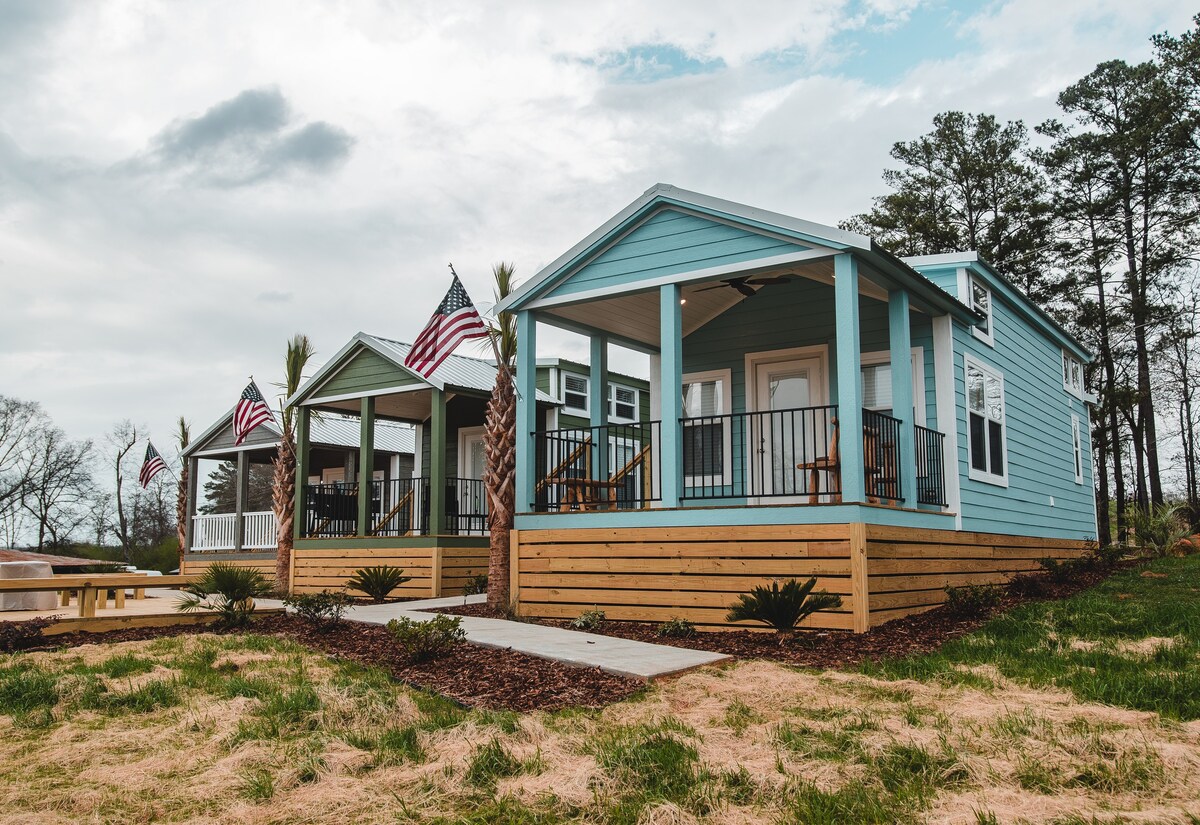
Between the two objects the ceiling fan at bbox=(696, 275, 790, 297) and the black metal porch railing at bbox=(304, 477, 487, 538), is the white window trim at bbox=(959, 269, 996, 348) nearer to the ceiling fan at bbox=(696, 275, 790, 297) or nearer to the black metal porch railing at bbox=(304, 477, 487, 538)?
the ceiling fan at bbox=(696, 275, 790, 297)

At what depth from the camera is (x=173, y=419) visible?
22.0 meters

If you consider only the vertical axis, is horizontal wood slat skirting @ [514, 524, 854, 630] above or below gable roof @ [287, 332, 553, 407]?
below

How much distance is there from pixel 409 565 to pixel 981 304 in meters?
8.50

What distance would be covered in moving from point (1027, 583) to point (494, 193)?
11054 millimetres

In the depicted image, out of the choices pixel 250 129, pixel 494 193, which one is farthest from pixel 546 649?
pixel 250 129

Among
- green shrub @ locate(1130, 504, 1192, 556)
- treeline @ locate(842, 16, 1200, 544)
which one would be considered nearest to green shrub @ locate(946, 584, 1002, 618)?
green shrub @ locate(1130, 504, 1192, 556)

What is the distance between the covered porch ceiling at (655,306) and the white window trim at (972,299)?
1.05 metres

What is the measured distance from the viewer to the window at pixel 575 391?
19.8 m

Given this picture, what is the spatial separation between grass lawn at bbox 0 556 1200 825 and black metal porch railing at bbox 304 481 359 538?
29.3 ft

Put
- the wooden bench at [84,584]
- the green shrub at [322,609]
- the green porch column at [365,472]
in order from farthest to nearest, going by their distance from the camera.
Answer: the green porch column at [365,472]
the wooden bench at [84,584]
the green shrub at [322,609]

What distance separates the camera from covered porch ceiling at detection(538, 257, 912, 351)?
937cm

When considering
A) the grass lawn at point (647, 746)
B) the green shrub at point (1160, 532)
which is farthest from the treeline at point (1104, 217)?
the grass lawn at point (647, 746)

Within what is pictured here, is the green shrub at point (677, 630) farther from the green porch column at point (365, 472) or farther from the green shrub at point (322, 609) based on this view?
the green porch column at point (365, 472)

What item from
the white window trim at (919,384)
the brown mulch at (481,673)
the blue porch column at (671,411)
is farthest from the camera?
the white window trim at (919,384)
